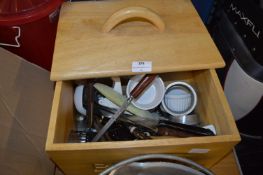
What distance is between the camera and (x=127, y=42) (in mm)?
537

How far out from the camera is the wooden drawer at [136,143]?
0.44 m

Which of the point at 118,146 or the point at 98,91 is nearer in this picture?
the point at 118,146

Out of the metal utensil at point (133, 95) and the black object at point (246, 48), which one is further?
the black object at point (246, 48)

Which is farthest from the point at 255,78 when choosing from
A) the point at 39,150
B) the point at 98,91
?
the point at 39,150

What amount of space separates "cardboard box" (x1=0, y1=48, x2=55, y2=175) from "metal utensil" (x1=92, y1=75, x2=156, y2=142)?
0.15 m

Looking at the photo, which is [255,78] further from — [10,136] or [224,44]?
[10,136]

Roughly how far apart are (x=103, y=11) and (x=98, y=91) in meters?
0.18

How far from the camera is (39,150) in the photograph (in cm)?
58

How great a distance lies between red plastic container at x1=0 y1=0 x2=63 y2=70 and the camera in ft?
1.96

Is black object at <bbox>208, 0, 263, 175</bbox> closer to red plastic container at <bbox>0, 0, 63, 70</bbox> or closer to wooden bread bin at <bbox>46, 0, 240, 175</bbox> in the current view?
wooden bread bin at <bbox>46, 0, 240, 175</bbox>

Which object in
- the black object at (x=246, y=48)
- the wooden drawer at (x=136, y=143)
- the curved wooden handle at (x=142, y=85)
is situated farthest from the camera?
the black object at (x=246, y=48)

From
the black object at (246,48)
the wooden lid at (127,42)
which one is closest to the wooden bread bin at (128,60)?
the wooden lid at (127,42)

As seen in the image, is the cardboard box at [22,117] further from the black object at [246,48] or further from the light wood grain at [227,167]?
the black object at [246,48]

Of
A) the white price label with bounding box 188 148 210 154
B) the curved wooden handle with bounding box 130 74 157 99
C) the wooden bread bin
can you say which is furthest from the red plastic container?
the white price label with bounding box 188 148 210 154
